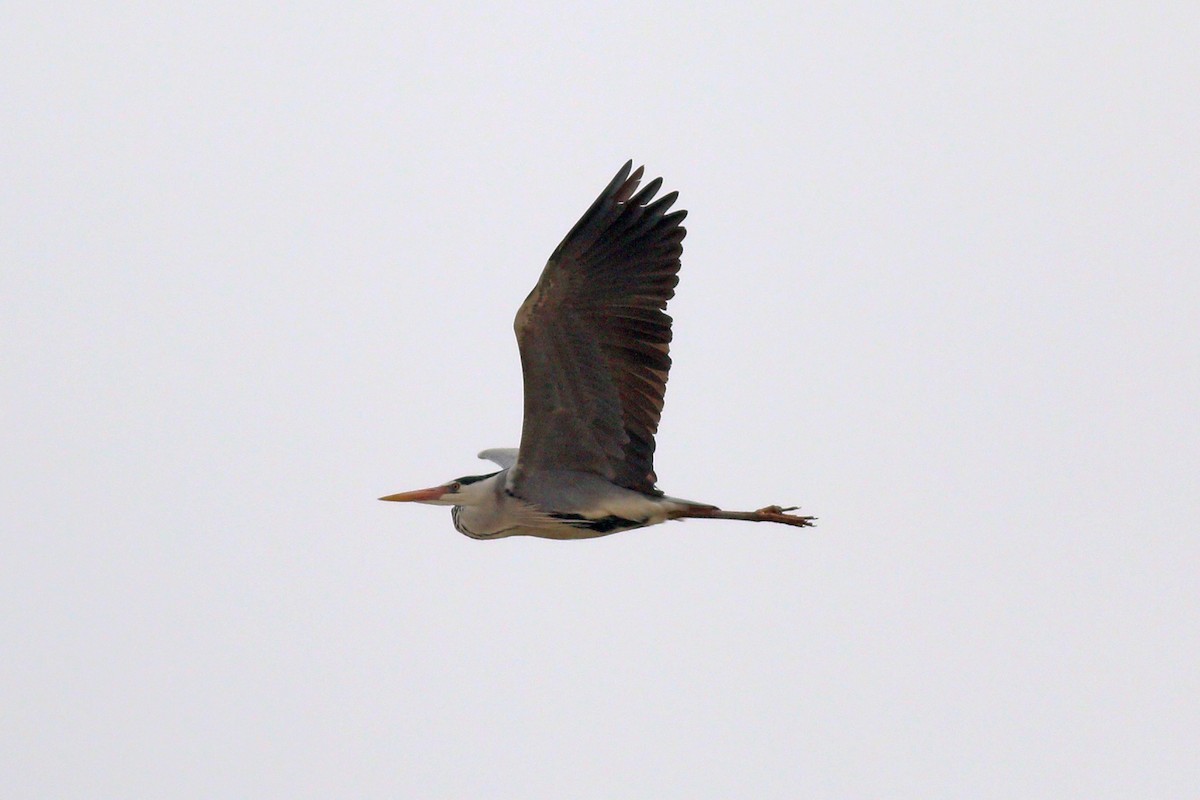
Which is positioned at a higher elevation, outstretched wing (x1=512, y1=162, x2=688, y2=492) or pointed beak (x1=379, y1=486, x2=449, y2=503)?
outstretched wing (x1=512, y1=162, x2=688, y2=492)

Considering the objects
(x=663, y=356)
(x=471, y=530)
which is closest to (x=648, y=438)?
(x=663, y=356)

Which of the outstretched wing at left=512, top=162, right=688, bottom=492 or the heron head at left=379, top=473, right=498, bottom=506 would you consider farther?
the heron head at left=379, top=473, right=498, bottom=506

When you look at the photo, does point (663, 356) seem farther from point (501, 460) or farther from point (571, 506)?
point (501, 460)

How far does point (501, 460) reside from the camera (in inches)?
451

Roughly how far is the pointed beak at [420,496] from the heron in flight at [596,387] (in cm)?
1

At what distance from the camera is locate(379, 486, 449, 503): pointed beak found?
34.3ft

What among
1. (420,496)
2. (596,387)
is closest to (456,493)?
(420,496)

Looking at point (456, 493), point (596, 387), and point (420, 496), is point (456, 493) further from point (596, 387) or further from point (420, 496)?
point (596, 387)

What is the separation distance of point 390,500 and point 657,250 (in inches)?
82.4

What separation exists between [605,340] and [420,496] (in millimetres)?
1447

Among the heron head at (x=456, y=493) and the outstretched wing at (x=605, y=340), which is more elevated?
the outstretched wing at (x=605, y=340)

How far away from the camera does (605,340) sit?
9.97m

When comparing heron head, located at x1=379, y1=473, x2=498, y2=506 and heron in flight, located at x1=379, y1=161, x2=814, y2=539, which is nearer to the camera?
heron in flight, located at x1=379, y1=161, x2=814, y2=539

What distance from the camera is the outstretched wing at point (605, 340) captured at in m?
9.70
